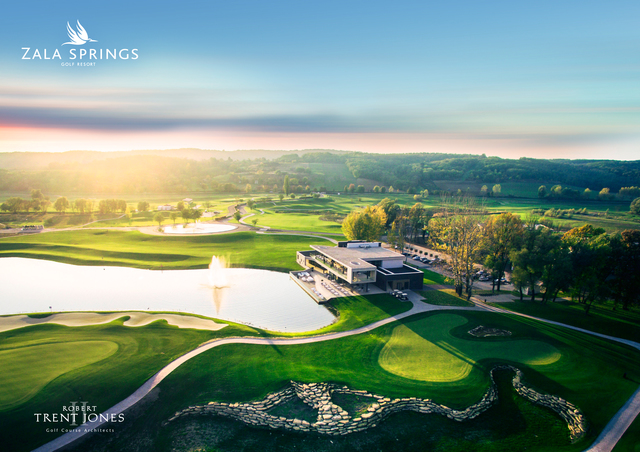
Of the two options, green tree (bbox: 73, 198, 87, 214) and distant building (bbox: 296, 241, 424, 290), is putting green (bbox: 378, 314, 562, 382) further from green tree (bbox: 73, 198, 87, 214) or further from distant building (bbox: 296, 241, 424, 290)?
green tree (bbox: 73, 198, 87, 214)

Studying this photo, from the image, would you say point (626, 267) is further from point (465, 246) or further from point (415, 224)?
point (415, 224)

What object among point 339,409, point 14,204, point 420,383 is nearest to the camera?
point 339,409

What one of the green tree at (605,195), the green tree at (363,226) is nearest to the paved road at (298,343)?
the green tree at (363,226)

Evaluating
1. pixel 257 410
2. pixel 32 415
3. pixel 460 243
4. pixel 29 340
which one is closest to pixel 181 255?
pixel 29 340

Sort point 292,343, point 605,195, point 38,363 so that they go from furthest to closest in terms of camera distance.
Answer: point 605,195 < point 292,343 < point 38,363

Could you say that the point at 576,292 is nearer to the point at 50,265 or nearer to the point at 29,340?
the point at 29,340

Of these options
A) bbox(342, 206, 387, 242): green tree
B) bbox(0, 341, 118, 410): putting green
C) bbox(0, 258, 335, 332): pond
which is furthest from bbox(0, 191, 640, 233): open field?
bbox(0, 341, 118, 410): putting green

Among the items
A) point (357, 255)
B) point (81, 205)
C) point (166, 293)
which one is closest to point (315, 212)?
point (357, 255)
